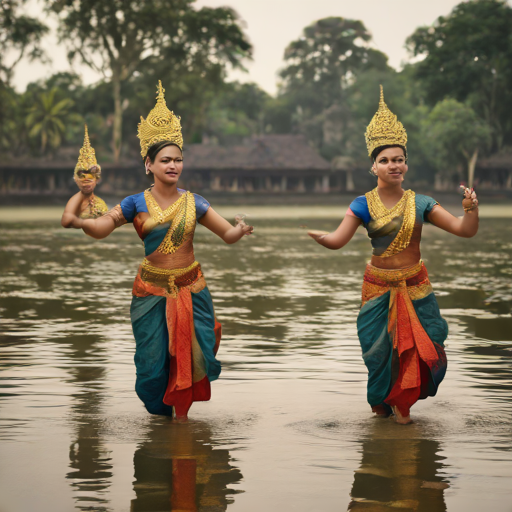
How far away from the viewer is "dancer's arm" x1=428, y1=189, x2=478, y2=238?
18.4ft

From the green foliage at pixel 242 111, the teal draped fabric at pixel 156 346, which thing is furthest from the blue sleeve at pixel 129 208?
the green foliage at pixel 242 111

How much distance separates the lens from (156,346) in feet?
19.2

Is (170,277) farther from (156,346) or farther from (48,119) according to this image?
(48,119)

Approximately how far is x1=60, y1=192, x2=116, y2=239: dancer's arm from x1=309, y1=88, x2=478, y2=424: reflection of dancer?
3.84 feet

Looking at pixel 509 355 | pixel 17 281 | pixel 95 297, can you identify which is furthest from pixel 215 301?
pixel 509 355

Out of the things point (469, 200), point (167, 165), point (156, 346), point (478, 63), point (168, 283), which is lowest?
point (156, 346)

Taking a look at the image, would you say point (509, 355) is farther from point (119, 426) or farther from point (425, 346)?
point (119, 426)

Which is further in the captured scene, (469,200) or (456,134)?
(456,134)

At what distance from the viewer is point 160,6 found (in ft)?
188

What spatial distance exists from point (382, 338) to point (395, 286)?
310 millimetres

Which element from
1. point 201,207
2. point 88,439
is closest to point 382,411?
point 201,207

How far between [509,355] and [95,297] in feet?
18.9

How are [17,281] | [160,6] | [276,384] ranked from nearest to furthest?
[276,384] < [17,281] < [160,6]

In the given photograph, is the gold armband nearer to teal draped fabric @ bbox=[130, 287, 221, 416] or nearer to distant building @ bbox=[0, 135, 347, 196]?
teal draped fabric @ bbox=[130, 287, 221, 416]
